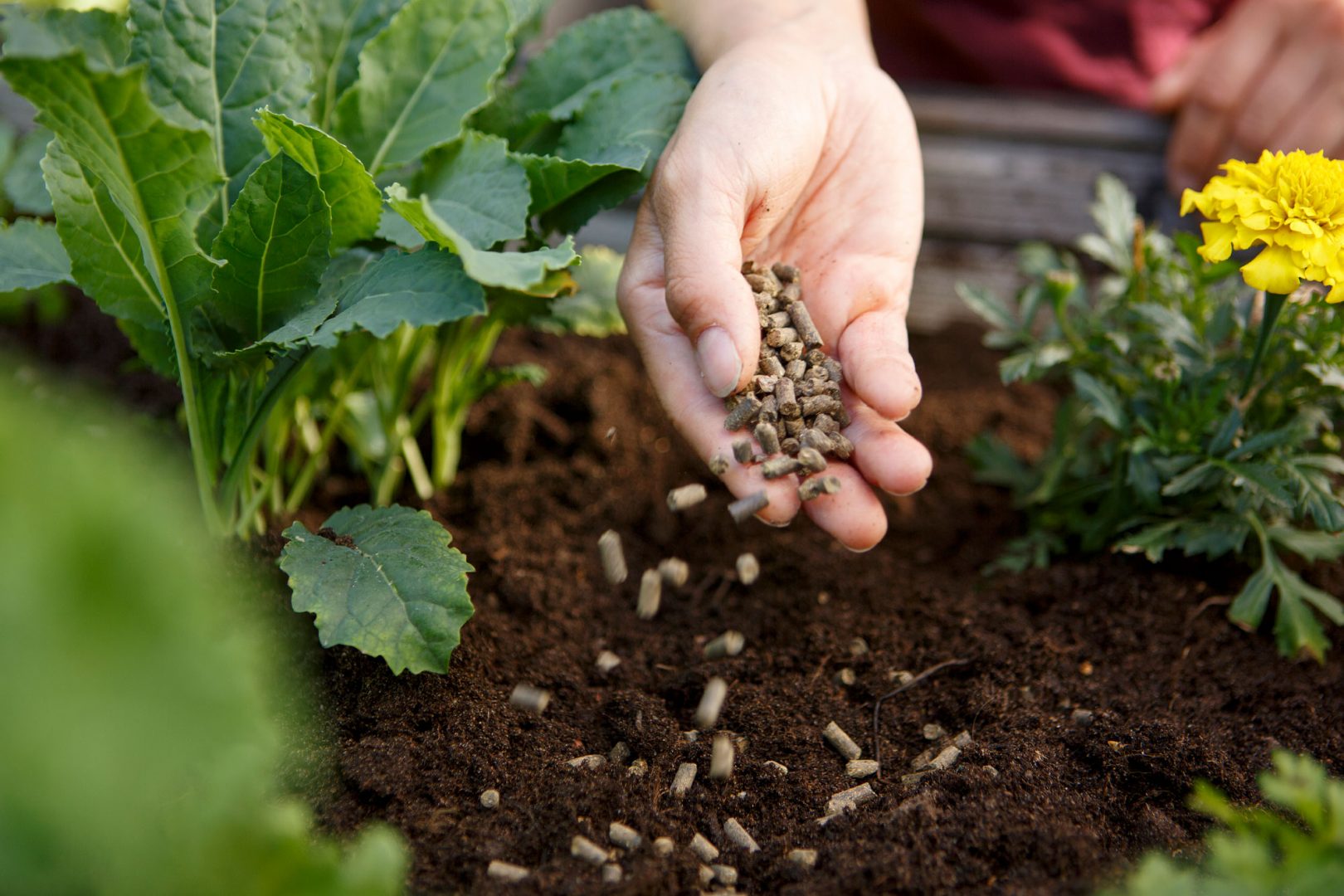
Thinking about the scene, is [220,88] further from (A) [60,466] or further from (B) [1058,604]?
(B) [1058,604]

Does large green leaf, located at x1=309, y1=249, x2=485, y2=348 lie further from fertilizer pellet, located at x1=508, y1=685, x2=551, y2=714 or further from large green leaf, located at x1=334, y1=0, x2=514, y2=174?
fertilizer pellet, located at x1=508, y1=685, x2=551, y2=714

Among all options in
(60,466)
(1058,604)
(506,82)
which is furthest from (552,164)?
(1058,604)

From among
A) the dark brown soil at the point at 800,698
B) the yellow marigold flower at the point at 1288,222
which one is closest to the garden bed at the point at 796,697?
the dark brown soil at the point at 800,698

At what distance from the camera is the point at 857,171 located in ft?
7.18

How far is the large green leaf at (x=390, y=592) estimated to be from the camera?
5.13ft

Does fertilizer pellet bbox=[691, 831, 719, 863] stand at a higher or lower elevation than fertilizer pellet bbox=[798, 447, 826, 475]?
lower

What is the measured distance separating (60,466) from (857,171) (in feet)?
5.73

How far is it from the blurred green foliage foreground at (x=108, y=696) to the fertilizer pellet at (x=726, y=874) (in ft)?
1.94

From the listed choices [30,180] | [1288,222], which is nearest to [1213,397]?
[1288,222]

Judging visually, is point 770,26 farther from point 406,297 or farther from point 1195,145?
point 1195,145

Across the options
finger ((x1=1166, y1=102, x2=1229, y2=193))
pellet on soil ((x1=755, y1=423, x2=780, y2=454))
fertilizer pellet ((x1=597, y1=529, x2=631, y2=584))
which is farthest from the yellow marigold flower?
finger ((x1=1166, y1=102, x2=1229, y2=193))

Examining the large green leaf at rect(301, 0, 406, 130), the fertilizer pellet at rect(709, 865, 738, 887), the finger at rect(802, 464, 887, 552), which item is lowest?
the fertilizer pellet at rect(709, 865, 738, 887)

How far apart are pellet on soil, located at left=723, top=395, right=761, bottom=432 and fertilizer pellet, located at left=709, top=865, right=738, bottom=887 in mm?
777

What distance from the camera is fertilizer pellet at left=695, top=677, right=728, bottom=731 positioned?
175cm
